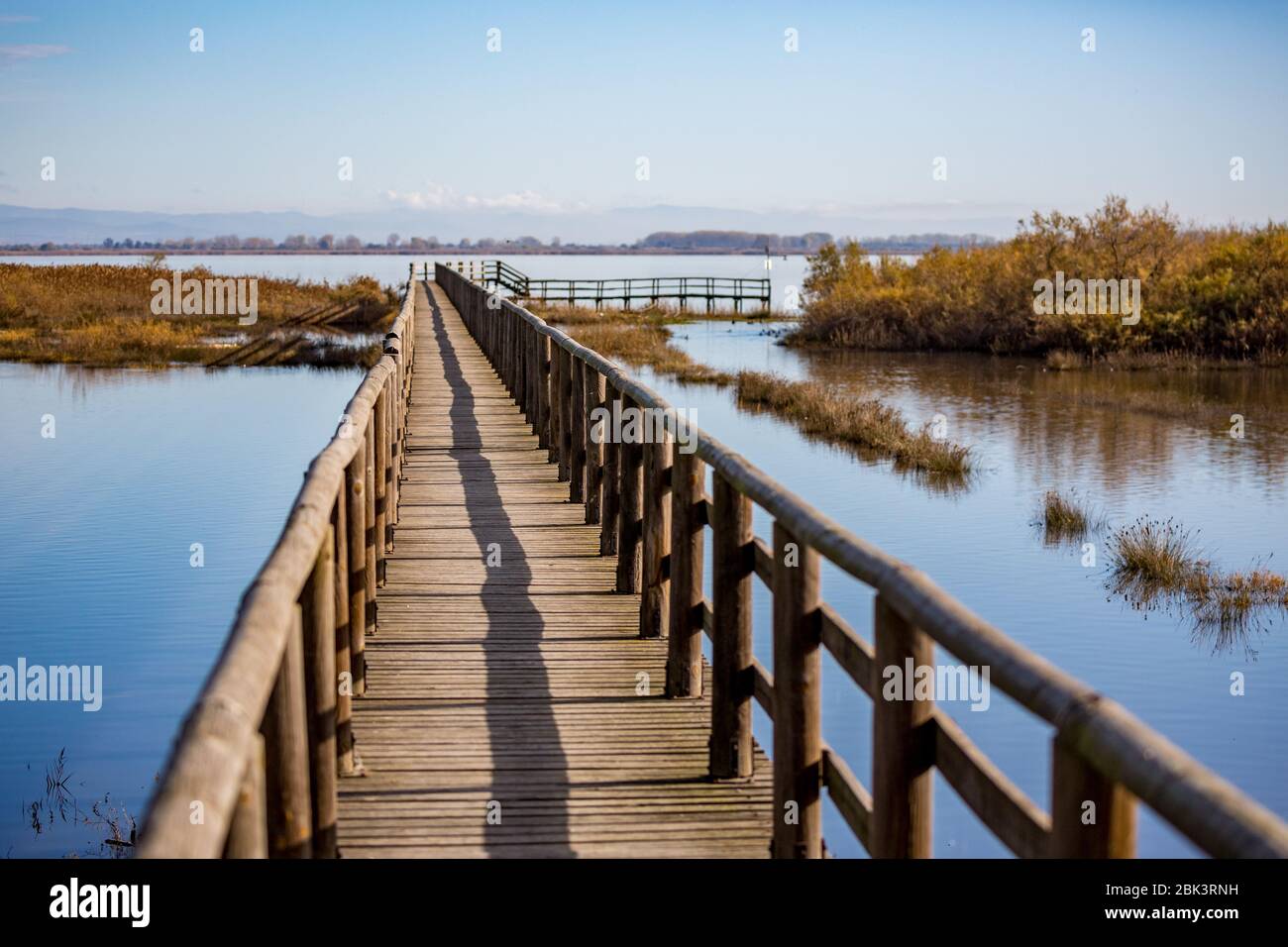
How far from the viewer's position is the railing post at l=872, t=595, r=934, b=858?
3.27 meters

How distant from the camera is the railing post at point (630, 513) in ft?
25.3

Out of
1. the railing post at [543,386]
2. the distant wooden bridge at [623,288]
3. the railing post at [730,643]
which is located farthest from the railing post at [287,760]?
the distant wooden bridge at [623,288]

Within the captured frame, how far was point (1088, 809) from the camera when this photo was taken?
2.37 meters

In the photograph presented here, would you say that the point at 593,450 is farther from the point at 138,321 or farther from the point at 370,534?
the point at 138,321

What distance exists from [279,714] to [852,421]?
23271mm

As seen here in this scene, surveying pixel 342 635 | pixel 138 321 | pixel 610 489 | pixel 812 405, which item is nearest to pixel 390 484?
pixel 610 489

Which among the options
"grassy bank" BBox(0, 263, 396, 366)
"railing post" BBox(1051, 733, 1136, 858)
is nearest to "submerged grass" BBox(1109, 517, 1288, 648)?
"railing post" BBox(1051, 733, 1136, 858)

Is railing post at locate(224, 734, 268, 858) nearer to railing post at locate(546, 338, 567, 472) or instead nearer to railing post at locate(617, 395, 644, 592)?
railing post at locate(617, 395, 644, 592)

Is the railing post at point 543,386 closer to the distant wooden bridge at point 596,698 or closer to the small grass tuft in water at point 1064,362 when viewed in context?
the distant wooden bridge at point 596,698

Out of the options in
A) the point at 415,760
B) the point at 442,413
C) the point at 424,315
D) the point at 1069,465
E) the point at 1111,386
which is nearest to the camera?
the point at 415,760
